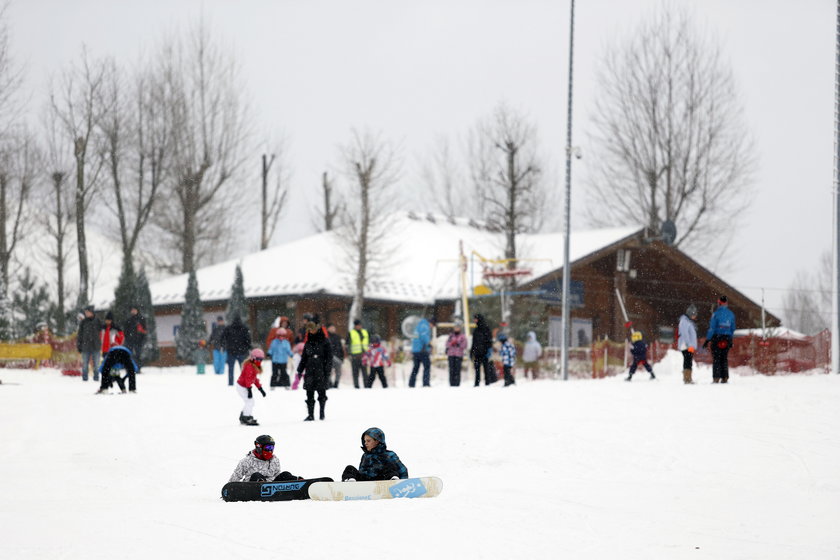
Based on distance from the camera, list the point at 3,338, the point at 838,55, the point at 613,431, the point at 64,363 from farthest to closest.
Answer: the point at 3,338 → the point at 64,363 → the point at 838,55 → the point at 613,431

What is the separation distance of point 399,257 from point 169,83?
39.5ft

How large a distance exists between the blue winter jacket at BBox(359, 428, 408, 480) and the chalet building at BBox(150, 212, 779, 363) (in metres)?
26.1

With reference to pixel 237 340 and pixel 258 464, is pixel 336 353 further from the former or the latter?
pixel 258 464

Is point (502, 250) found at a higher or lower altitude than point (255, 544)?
higher

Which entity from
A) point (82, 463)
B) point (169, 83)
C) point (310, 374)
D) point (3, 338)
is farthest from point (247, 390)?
point (169, 83)

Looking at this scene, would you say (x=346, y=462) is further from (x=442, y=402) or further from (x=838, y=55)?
(x=838, y=55)

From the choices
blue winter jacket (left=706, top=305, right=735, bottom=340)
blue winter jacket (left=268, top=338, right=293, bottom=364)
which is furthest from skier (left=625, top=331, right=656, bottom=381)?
blue winter jacket (left=268, top=338, right=293, bottom=364)

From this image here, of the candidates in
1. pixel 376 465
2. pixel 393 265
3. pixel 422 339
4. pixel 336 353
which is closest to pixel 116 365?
pixel 336 353

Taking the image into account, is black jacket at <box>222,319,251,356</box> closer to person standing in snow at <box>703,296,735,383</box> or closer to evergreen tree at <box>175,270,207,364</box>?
person standing in snow at <box>703,296,735,383</box>

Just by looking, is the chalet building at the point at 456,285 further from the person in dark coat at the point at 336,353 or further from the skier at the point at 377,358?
the skier at the point at 377,358

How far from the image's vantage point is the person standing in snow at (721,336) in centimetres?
1994

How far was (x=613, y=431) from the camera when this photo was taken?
49.9 ft

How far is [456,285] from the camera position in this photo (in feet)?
135

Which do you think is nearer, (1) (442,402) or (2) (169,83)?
(1) (442,402)
